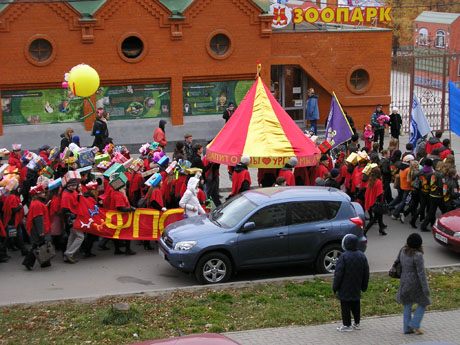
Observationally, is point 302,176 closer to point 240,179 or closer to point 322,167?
point 322,167

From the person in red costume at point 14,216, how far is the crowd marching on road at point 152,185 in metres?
0.02

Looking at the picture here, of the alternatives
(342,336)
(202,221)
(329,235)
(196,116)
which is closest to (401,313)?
(342,336)

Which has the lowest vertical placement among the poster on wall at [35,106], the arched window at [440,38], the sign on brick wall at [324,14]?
the poster on wall at [35,106]

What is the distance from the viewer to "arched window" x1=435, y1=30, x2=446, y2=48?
4506 cm

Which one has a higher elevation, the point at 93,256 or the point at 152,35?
the point at 152,35

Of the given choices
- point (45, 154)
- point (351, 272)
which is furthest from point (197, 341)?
point (45, 154)

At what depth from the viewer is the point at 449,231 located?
→ 46.1 feet

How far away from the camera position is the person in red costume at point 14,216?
13.6 metres

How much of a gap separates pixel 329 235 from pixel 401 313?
2182 millimetres

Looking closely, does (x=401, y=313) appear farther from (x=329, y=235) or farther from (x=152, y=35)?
(x=152, y=35)

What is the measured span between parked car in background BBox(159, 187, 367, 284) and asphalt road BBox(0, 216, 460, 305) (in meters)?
0.55

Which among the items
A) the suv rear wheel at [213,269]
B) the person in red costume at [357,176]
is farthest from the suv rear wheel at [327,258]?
the person in red costume at [357,176]

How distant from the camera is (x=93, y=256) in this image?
14219 mm

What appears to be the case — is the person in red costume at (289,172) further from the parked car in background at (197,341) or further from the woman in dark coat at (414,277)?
the parked car in background at (197,341)
